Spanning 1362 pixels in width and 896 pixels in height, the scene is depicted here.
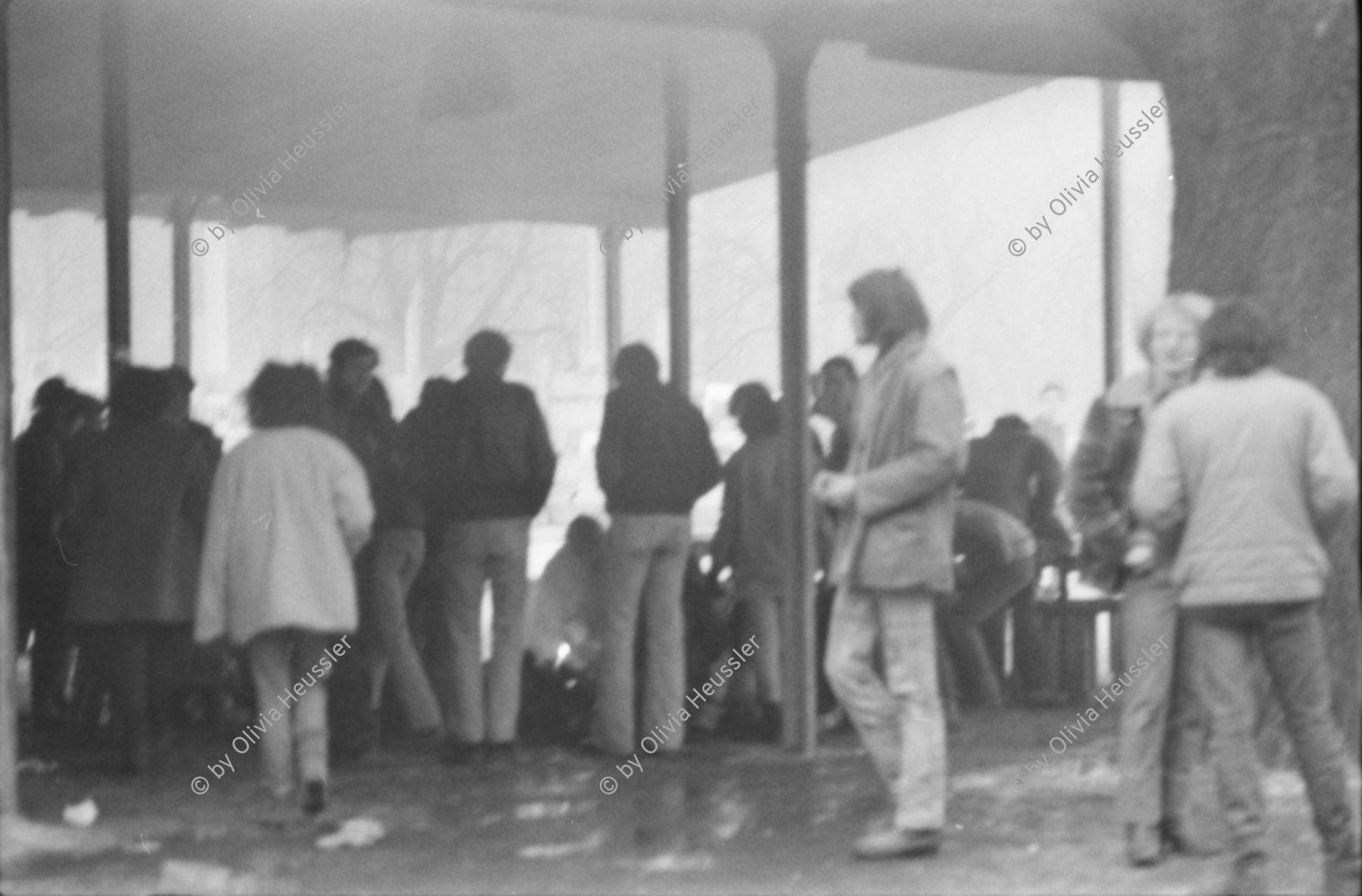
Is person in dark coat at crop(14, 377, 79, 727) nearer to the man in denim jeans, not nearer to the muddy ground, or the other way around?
the muddy ground

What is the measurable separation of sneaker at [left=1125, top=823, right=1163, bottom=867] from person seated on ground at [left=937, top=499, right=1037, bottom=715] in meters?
4.36

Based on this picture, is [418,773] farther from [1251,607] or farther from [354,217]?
[354,217]

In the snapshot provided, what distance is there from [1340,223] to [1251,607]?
94.6 inches

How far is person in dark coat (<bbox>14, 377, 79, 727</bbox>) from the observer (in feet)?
38.8

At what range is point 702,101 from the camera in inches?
591

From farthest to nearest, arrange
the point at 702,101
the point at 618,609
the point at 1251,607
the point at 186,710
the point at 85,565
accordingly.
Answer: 1. the point at 702,101
2. the point at 186,710
3. the point at 618,609
4. the point at 85,565
5. the point at 1251,607

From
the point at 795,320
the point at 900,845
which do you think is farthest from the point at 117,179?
the point at 900,845

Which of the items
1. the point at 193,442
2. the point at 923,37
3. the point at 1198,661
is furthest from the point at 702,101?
the point at 1198,661

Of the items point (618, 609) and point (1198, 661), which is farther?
point (618, 609)

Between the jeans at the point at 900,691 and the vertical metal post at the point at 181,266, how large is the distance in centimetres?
1113

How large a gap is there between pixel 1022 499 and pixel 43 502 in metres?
5.16

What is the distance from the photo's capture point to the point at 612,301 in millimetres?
18359

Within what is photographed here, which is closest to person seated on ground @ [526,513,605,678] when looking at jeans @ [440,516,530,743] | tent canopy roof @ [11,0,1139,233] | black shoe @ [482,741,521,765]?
jeans @ [440,516,530,743]

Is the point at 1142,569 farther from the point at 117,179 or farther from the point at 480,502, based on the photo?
the point at 117,179
